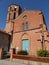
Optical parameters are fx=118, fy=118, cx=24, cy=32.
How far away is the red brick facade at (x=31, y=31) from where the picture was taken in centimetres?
2878

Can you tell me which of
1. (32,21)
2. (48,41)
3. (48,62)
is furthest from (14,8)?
(48,62)

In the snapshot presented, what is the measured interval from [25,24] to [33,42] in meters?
6.40

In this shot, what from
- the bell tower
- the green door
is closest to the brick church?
the green door

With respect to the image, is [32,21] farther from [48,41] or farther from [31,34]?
[48,41]

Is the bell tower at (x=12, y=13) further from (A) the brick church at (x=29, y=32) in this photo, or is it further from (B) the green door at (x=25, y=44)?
(B) the green door at (x=25, y=44)

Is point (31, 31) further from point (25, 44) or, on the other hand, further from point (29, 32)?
point (25, 44)

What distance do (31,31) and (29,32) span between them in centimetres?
63

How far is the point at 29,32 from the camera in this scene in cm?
3164

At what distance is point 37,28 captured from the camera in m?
30.4

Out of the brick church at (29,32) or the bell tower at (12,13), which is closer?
the brick church at (29,32)

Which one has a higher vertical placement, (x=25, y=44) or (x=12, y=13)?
(x=12, y=13)

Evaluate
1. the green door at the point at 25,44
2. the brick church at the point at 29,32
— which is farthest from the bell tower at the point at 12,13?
the green door at the point at 25,44

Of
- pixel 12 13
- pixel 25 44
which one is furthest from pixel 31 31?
pixel 12 13

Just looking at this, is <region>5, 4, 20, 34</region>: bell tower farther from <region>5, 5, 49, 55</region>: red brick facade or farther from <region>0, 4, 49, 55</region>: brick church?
<region>5, 5, 49, 55</region>: red brick facade
